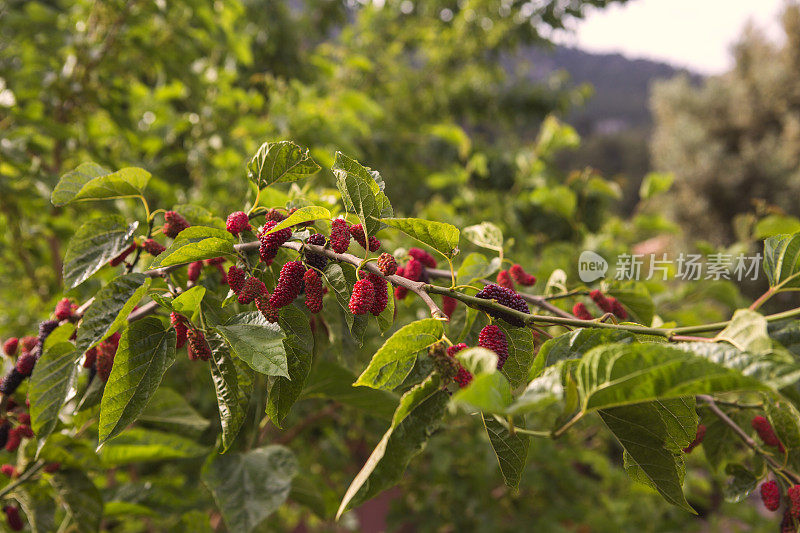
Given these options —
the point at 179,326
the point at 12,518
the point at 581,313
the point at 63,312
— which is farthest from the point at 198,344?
the point at 12,518

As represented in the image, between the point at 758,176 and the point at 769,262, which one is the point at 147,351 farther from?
the point at 758,176

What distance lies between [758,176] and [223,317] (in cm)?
1028

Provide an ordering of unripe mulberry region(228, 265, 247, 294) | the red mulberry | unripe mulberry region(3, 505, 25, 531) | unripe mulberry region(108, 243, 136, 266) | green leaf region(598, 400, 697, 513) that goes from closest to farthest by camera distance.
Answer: green leaf region(598, 400, 697, 513) → unripe mulberry region(228, 265, 247, 294) → unripe mulberry region(108, 243, 136, 266) → the red mulberry → unripe mulberry region(3, 505, 25, 531)

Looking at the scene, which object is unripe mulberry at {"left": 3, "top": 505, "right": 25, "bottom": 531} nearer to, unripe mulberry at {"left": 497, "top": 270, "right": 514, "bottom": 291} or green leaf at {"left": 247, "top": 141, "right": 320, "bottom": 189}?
green leaf at {"left": 247, "top": 141, "right": 320, "bottom": 189}

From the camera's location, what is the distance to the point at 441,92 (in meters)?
3.89

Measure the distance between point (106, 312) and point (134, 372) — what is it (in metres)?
0.08

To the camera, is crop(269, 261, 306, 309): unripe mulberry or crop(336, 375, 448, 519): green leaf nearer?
crop(336, 375, 448, 519): green leaf

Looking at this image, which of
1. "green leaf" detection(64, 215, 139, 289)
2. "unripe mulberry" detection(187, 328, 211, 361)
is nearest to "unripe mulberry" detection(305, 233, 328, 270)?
"unripe mulberry" detection(187, 328, 211, 361)

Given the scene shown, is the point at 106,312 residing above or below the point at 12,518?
above

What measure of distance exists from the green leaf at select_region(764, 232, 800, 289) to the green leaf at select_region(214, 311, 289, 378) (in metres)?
0.47

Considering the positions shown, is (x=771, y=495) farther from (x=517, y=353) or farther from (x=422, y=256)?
(x=422, y=256)

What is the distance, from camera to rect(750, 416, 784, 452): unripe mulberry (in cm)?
65

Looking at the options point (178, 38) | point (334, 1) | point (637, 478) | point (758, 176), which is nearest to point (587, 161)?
point (758, 176)

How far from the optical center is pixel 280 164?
1.80ft
